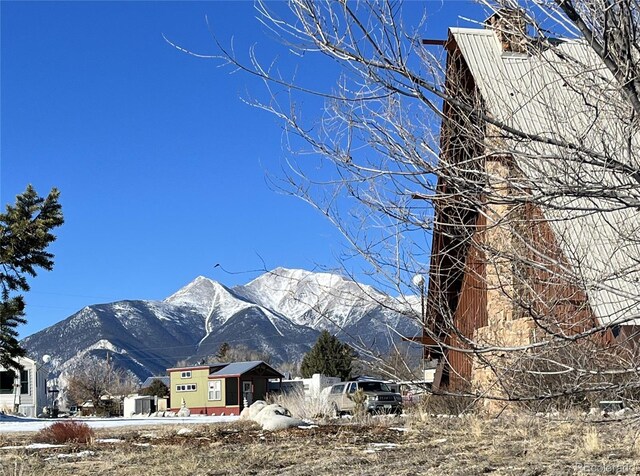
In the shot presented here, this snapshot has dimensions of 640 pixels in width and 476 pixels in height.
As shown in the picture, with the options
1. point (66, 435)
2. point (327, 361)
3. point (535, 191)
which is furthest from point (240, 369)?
point (535, 191)

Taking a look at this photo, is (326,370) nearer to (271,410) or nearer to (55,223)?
(55,223)

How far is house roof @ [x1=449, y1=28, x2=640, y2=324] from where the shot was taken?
4.53 m

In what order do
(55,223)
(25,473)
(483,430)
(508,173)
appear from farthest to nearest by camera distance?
(55,223), (483,430), (25,473), (508,173)

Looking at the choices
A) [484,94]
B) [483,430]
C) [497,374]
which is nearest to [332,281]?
[497,374]

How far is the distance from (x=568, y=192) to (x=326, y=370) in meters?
58.0

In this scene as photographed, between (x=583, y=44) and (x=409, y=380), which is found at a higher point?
(x=583, y=44)

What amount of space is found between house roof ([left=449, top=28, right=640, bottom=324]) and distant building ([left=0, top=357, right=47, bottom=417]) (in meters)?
60.6

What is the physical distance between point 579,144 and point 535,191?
0.35 meters

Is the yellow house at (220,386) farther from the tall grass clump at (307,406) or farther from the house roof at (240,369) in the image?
the tall grass clump at (307,406)

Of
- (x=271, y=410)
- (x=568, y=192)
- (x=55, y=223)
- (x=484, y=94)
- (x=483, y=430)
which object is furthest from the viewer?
(x=55, y=223)

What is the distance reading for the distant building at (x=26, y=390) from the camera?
62.5 meters

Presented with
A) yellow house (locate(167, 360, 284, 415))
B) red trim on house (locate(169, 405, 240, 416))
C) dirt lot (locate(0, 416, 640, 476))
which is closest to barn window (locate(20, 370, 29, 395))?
yellow house (locate(167, 360, 284, 415))

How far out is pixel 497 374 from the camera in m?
5.22

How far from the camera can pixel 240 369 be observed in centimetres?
5806
